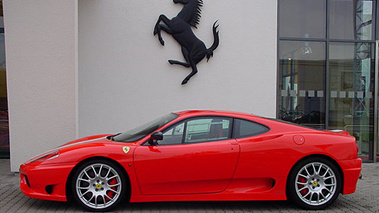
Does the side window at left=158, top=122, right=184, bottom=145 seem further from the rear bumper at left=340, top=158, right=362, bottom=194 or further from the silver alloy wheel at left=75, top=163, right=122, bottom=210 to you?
the rear bumper at left=340, top=158, right=362, bottom=194

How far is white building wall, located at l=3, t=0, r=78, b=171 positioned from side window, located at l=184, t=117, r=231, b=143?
2.83 meters

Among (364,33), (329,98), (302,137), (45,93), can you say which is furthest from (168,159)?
(364,33)

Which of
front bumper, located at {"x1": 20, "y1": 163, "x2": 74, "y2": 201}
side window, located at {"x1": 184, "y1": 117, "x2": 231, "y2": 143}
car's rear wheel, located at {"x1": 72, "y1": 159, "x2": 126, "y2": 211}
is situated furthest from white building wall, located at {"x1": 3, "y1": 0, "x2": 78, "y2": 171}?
side window, located at {"x1": 184, "y1": 117, "x2": 231, "y2": 143}

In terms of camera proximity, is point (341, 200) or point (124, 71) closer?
point (341, 200)

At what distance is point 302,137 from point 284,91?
3.85 metres

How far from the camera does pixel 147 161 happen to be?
4.40 m

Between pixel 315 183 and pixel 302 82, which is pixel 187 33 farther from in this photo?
pixel 315 183

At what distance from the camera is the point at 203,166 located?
4461 millimetres

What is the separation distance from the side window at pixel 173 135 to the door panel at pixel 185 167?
2.8 inches

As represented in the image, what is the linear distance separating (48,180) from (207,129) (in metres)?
2.07

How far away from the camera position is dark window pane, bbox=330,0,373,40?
8.56 m

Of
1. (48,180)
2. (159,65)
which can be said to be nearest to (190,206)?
(48,180)

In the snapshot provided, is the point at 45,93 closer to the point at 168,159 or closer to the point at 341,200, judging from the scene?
the point at 168,159

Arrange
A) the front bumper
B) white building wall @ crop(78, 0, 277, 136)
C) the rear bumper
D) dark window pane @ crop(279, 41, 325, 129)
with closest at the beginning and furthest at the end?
the front bumper, the rear bumper, white building wall @ crop(78, 0, 277, 136), dark window pane @ crop(279, 41, 325, 129)
